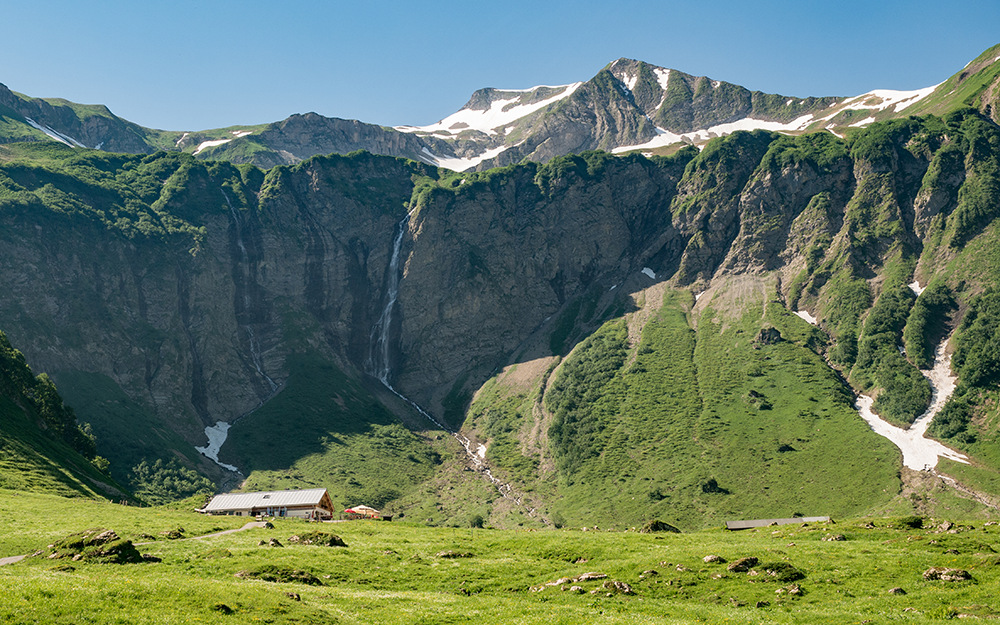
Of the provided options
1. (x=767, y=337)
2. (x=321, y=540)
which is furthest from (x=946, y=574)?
(x=767, y=337)

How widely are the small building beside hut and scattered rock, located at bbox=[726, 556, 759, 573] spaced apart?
6880 centimetres

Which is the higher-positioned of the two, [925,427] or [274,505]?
[925,427]

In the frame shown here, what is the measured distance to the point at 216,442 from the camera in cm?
17562

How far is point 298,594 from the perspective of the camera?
33750 mm

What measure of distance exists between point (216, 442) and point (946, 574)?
172m

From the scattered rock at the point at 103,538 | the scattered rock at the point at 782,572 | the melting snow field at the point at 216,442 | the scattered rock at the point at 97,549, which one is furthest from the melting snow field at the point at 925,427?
the melting snow field at the point at 216,442

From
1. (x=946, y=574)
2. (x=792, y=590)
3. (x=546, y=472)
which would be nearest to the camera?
(x=946, y=574)

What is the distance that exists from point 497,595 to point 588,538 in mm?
18805

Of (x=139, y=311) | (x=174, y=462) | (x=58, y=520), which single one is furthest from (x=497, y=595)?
(x=139, y=311)

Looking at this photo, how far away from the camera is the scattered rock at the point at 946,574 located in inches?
1458

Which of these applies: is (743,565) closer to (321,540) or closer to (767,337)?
(321,540)

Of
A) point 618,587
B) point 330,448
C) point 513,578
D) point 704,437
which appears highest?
point 618,587

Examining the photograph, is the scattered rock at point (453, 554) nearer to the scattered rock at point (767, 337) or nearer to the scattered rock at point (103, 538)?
the scattered rock at point (103, 538)

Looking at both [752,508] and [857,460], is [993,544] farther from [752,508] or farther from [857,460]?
[857,460]
